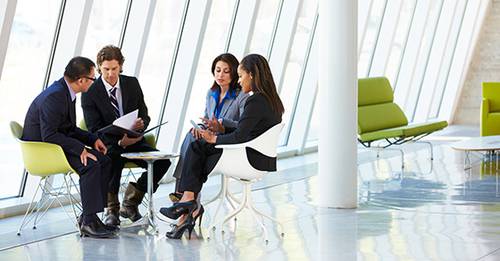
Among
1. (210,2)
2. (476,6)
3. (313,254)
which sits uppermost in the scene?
(476,6)

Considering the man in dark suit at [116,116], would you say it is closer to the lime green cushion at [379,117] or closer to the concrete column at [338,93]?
the concrete column at [338,93]

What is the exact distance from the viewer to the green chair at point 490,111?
534 inches

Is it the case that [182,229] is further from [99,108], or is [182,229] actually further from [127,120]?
[99,108]

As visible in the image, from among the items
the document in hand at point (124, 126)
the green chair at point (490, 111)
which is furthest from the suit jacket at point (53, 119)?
the green chair at point (490, 111)

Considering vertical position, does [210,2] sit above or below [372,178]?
above

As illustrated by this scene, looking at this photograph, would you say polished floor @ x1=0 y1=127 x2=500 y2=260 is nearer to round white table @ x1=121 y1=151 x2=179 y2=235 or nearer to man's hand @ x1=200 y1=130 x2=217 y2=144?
round white table @ x1=121 y1=151 x2=179 y2=235

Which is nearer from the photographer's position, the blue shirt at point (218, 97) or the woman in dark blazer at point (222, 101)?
the woman in dark blazer at point (222, 101)

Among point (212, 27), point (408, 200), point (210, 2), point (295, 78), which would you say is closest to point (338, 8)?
point (408, 200)

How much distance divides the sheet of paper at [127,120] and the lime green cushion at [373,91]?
5144 mm

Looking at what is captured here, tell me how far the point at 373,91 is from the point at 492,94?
2.50 metres

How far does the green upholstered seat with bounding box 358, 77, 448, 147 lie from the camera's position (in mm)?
11336

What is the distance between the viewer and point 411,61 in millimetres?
17609

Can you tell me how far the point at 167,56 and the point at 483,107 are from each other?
17.1 feet

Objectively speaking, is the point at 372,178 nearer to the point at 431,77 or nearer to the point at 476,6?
the point at 431,77
